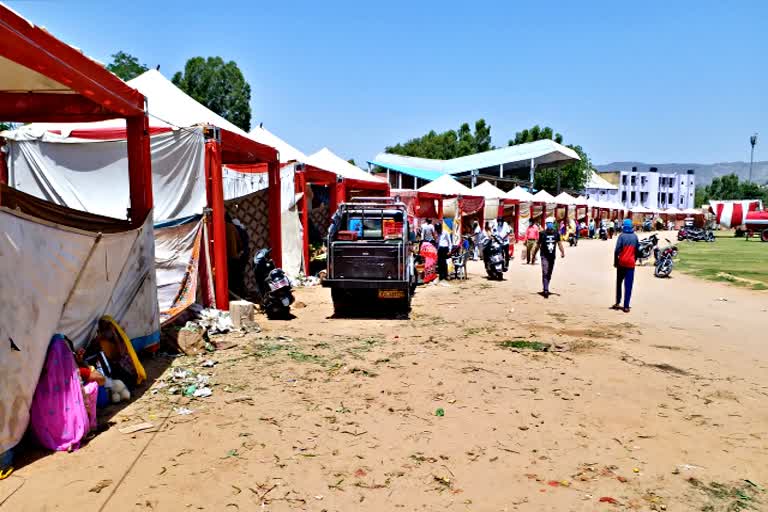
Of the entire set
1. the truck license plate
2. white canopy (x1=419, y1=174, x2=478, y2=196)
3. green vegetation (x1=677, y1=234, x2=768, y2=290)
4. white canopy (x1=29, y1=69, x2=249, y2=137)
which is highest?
white canopy (x1=29, y1=69, x2=249, y2=137)

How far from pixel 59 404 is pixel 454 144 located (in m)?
67.9

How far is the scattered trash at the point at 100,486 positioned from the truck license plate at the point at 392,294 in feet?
21.1

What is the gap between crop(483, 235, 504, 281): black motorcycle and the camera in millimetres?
15531

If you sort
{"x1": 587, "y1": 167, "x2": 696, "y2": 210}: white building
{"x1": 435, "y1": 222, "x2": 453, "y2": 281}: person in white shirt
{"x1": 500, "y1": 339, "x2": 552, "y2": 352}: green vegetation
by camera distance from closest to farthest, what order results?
{"x1": 500, "y1": 339, "x2": 552, "y2": 352}: green vegetation → {"x1": 435, "y1": 222, "x2": 453, "y2": 281}: person in white shirt → {"x1": 587, "y1": 167, "x2": 696, "y2": 210}: white building

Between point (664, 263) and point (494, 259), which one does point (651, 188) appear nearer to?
point (664, 263)

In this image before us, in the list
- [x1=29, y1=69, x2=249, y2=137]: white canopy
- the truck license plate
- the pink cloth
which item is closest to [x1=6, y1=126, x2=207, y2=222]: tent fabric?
[x1=29, y1=69, x2=249, y2=137]: white canopy

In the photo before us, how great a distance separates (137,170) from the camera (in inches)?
259

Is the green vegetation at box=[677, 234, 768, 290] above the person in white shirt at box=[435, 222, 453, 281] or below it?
below

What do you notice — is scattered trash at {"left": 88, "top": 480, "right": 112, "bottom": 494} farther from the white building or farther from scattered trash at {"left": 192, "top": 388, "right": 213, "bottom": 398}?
the white building

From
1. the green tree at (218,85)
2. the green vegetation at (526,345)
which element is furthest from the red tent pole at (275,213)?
the green tree at (218,85)

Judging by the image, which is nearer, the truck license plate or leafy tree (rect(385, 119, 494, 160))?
the truck license plate

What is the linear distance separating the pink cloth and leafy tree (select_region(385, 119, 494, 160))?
66240 mm

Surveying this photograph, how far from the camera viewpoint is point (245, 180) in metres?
15.3

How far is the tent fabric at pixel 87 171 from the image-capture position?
845cm
